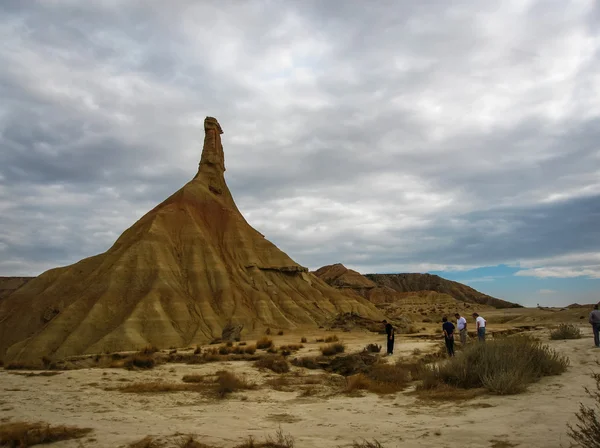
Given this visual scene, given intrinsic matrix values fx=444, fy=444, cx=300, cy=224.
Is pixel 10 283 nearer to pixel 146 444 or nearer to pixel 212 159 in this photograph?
pixel 212 159

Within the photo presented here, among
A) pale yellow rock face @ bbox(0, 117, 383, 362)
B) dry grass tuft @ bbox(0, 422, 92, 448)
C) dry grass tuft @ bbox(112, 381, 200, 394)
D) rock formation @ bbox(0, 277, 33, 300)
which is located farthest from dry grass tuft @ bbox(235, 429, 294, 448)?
rock formation @ bbox(0, 277, 33, 300)

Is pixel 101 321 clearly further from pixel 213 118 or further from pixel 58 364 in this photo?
pixel 213 118

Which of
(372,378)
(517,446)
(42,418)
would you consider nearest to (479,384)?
(372,378)

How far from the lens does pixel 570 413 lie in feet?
27.9

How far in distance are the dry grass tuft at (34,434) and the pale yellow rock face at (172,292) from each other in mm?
34423

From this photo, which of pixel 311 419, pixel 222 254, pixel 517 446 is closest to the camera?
pixel 517 446

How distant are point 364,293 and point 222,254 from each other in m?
69.2

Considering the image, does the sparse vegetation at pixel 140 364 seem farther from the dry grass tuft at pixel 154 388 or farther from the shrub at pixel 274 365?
the shrub at pixel 274 365

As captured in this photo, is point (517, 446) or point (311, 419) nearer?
point (517, 446)

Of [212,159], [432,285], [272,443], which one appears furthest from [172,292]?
[432,285]

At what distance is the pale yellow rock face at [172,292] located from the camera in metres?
44.8

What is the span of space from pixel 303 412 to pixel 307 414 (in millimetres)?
281

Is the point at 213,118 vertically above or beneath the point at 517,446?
above

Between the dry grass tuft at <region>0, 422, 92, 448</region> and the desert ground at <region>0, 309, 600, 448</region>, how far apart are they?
0.99 feet
